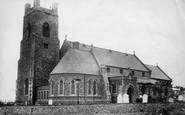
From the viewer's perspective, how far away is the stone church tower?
3262cm

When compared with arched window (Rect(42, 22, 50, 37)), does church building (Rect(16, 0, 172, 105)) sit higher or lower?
lower

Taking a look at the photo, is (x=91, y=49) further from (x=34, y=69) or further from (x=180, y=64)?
(x=180, y=64)

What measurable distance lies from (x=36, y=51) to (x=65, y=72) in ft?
20.6

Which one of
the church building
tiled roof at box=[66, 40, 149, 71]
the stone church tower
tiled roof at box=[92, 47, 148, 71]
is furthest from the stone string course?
the stone church tower

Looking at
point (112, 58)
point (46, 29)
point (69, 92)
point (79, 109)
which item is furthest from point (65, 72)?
point (79, 109)

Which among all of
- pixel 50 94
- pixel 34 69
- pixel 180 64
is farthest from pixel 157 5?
pixel 34 69

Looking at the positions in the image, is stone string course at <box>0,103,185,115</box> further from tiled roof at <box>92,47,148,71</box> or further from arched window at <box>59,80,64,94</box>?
tiled roof at <box>92,47,148,71</box>

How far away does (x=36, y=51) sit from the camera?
33.2 m

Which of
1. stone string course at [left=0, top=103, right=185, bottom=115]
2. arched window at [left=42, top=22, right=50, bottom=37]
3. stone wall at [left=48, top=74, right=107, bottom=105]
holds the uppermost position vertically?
arched window at [left=42, top=22, right=50, bottom=37]

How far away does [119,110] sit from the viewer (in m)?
21.9

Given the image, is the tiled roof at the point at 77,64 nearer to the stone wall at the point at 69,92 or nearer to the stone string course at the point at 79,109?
the stone wall at the point at 69,92

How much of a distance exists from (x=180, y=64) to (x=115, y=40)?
4983 mm

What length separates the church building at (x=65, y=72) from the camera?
29628mm

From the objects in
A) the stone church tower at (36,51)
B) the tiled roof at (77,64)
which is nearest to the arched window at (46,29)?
the stone church tower at (36,51)
